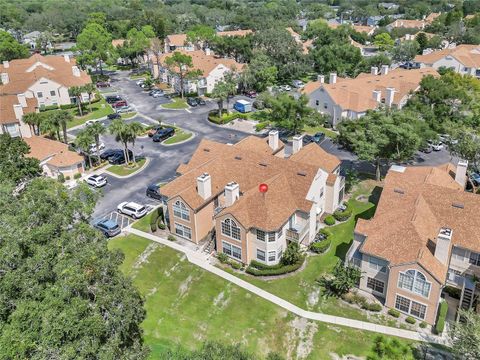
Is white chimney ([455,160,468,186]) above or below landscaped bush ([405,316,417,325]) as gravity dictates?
above

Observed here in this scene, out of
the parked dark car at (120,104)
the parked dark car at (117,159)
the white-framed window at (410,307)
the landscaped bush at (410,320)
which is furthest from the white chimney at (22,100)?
the landscaped bush at (410,320)

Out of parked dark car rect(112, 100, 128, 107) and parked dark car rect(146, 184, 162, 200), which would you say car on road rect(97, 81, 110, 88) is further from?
parked dark car rect(146, 184, 162, 200)

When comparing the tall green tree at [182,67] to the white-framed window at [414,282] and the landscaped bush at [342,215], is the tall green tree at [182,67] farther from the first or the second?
the white-framed window at [414,282]

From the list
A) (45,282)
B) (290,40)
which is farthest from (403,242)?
(290,40)

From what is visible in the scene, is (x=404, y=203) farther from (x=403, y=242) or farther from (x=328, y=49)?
(x=328, y=49)

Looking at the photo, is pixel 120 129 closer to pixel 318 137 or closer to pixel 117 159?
pixel 117 159

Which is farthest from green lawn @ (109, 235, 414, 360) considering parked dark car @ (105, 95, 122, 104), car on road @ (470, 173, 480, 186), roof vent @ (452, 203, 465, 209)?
parked dark car @ (105, 95, 122, 104)
